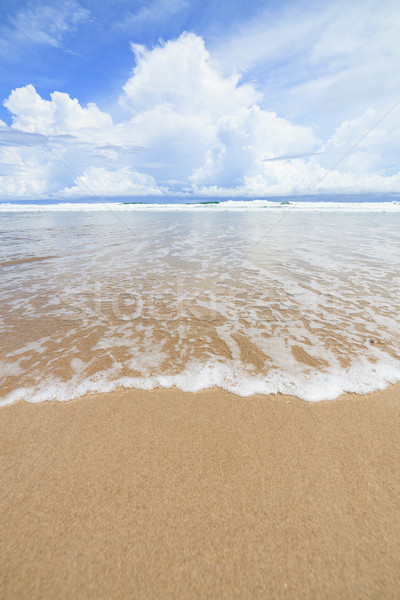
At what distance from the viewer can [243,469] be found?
1899 mm

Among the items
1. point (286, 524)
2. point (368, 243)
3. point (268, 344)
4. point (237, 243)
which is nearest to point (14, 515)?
point (286, 524)

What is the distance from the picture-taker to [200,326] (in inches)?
164

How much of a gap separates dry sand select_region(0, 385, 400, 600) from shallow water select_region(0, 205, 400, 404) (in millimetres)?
417

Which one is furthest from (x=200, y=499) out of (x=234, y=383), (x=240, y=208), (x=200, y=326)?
(x=240, y=208)

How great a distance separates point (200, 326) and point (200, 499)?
260 cm

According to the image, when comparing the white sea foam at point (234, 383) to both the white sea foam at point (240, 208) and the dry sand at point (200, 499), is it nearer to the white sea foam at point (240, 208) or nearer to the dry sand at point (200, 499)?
the dry sand at point (200, 499)

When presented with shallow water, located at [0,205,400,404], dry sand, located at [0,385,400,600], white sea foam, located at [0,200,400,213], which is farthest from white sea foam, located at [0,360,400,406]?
white sea foam, located at [0,200,400,213]

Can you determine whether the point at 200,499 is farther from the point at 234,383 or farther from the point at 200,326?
the point at 200,326

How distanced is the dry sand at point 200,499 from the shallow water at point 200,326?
417 millimetres

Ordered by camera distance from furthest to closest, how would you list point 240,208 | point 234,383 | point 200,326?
1. point 240,208
2. point 200,326
3. point 234,383

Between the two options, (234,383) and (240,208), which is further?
(240,208)

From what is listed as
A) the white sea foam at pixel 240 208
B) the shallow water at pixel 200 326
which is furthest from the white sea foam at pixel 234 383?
the white sea foam at pixel 240 208

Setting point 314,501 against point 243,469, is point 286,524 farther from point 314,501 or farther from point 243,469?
point 243,469

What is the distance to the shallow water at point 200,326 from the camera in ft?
9.56
